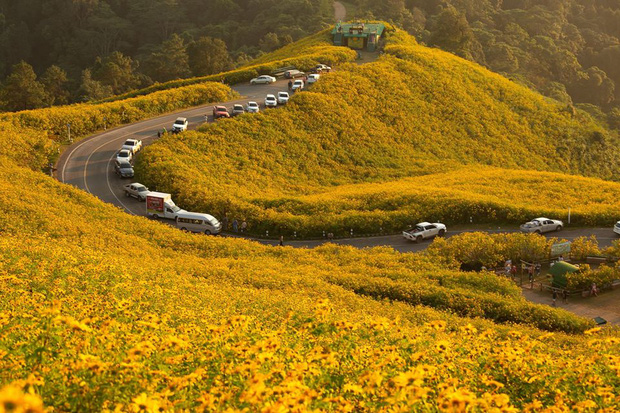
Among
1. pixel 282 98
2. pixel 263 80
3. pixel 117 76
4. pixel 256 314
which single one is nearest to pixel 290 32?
pixel 117 76

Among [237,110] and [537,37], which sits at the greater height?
[237,110]

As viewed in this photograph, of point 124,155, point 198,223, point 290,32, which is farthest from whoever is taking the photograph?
point 290,32

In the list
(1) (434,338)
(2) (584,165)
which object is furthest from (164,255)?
(2) (584,165)

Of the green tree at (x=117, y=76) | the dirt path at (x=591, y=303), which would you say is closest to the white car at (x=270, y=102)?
the dirt path at (x=591, y=303)

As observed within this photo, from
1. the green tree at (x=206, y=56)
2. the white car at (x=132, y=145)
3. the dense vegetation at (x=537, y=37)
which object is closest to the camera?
the white car at (x=132, y=145)

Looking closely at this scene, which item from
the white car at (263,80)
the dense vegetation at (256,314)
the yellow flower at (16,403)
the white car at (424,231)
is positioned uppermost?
the yellow flower at (16,403)

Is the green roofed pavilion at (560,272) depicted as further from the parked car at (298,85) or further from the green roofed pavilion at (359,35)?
the green roofed pavilion at (359,35)

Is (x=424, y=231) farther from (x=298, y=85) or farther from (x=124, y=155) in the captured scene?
(x=298, y=85)
